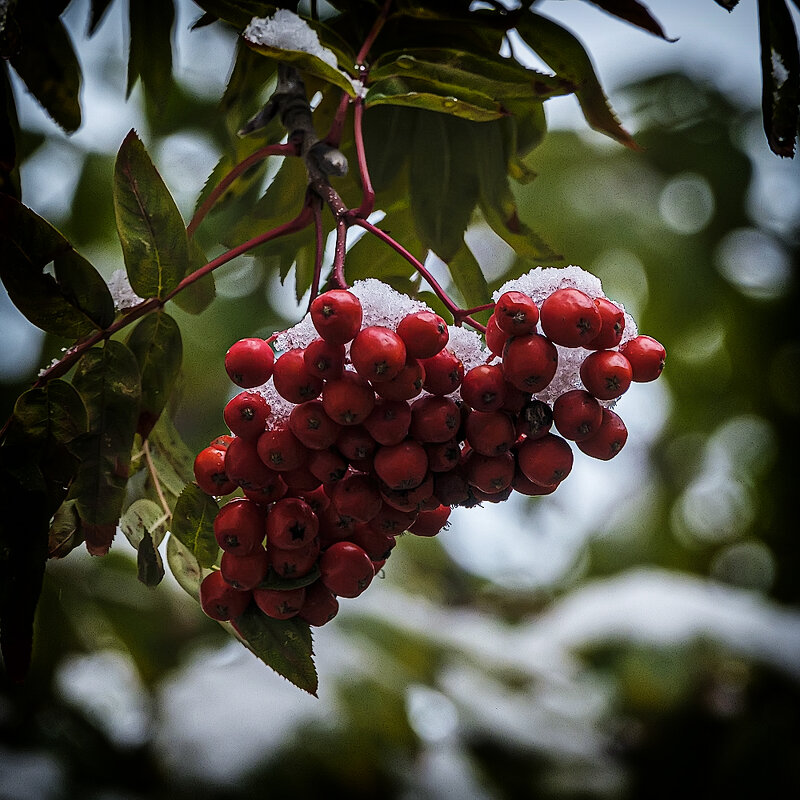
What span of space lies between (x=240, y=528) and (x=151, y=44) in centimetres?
51

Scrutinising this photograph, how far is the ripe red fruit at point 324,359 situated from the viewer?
A: 458 millimetres

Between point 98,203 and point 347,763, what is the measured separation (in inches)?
44.6

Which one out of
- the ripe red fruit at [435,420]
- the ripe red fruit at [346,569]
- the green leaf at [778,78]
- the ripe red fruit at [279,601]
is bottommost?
the ripe red fruit at [279,601]

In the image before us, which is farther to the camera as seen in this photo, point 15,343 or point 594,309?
point 15,343

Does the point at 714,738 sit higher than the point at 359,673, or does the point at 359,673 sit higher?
the point at 359,673

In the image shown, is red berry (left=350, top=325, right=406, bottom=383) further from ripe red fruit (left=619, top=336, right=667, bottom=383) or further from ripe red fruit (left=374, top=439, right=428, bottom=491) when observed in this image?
ripe red fruit (left=619, top=336, right=667, bottom=383)

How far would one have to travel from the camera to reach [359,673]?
4.95ft

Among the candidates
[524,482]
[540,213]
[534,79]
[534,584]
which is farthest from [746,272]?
[524,482]

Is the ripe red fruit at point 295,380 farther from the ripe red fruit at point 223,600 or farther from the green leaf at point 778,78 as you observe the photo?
the green leaf at point 778,78

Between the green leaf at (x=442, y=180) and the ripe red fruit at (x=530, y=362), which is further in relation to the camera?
the green leaf at (x=442, y=180)

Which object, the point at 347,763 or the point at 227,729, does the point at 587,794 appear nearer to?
the point at 347,763

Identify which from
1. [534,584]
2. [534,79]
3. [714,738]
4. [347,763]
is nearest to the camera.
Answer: [534,79]

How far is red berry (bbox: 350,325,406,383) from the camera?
44cm

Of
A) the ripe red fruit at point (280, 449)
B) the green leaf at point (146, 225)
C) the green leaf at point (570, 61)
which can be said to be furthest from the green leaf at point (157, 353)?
the green leaf at point (570, 61)
